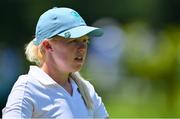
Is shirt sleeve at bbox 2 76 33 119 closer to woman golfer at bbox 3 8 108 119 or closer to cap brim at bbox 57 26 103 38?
woman golfer at bbox 3 8 108 119

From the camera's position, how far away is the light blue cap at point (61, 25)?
3154mm

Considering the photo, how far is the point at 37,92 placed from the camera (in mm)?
3094

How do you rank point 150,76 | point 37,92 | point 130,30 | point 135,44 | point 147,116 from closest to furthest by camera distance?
1. point 37,92
2. point 147,116
3. point 150,76
4. point 135,44
5. point 130,30

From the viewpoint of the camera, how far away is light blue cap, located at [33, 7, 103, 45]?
3.15 m

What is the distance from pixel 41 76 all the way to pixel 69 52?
0.15m

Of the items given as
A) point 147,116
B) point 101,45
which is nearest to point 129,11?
point 101,45

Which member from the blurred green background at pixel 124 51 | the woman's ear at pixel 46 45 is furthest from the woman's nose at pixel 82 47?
the blurred green background at pixel 124 51

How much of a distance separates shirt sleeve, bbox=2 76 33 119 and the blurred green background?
754cm

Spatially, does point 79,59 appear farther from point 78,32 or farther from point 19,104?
point 19,104

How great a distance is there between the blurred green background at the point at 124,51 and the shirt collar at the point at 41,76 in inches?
291

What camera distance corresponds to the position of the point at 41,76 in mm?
3164

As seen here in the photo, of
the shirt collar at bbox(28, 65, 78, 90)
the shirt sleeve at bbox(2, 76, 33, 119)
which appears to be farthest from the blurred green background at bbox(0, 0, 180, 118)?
the shirt sleeve at bbox(2, 76, 33, 119)

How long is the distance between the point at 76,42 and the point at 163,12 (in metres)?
15.4

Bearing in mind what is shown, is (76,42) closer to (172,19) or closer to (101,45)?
(101,45)
